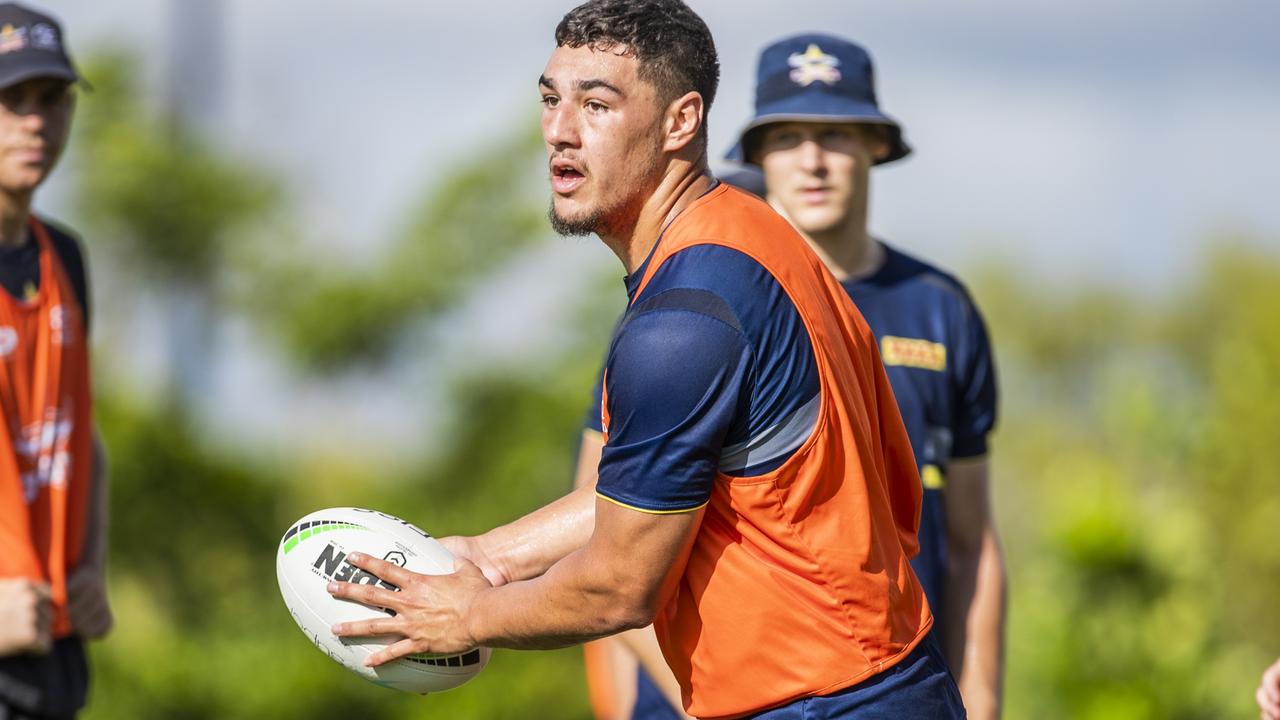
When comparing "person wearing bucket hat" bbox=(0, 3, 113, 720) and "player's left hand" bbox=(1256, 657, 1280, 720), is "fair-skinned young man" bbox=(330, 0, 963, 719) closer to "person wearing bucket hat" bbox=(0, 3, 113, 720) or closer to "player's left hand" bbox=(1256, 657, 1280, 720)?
"player's left hand" bbox=(1256, 657, 1280, 720)

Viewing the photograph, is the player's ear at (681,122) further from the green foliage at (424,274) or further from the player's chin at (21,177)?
the green foliage at (424,274)

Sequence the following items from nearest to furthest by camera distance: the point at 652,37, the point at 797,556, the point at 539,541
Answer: the point at 797,556 → the point at 652,37 → the point at 539,541

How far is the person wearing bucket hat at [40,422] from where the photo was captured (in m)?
5.04

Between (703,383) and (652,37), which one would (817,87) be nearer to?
(652,37)

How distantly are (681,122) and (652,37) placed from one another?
191 mm

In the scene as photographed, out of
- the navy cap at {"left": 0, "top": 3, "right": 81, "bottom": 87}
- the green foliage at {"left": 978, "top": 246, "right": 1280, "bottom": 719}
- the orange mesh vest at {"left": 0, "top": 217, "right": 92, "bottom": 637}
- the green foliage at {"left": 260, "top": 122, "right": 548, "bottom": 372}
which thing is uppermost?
the navy cap at {"left": 0, "top": 3, "right": 81, "bottom": 87}

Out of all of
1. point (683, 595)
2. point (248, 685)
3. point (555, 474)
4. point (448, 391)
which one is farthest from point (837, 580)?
point (448, 391)

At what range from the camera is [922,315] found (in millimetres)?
4723

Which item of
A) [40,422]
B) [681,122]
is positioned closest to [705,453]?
[681,122]

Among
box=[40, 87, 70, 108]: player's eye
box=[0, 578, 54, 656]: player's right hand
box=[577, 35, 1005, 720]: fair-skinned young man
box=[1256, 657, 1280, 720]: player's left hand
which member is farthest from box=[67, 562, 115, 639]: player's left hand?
box=[1256, 657, 1280, 720]: player's left hand

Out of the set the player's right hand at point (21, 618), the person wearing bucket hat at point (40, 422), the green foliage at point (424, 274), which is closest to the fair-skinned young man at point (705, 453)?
the player's right hand at point (21, 618)

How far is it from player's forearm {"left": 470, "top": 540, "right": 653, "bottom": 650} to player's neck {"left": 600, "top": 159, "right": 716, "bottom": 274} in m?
0.68

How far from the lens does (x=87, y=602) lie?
5.35m

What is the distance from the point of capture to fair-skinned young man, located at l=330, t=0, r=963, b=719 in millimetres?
2955
